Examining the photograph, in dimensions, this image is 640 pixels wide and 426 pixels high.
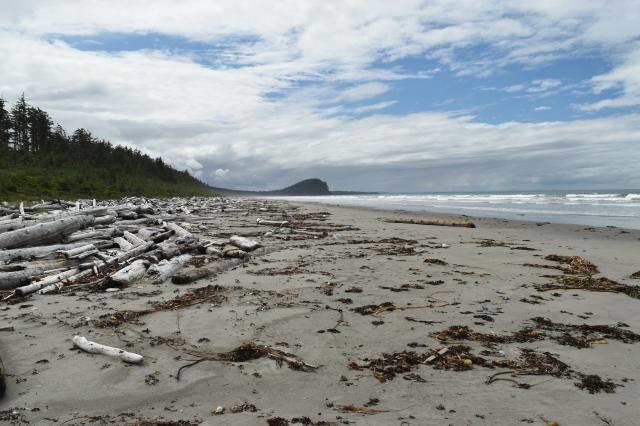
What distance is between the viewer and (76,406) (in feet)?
11.0

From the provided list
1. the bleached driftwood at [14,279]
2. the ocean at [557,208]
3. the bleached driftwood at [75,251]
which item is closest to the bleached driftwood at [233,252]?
the bleached driftwood at [75,251]

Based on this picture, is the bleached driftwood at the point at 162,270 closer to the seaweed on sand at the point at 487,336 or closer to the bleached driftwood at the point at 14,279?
the bleached driftwood at the point at 14,279

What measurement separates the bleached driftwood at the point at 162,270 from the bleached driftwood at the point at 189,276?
0.22 meters

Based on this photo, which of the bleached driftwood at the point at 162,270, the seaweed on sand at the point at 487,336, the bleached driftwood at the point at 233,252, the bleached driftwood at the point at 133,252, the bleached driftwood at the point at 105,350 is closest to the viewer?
the bleached driftwood at the point at 105,350

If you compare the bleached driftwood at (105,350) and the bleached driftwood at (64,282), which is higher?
the bleached driftwood at (64,282)

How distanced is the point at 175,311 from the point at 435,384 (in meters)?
3.82

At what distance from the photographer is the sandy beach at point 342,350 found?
3375mm

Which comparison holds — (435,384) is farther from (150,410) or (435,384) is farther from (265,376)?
(150,410)

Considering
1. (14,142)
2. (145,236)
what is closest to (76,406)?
(145,236)

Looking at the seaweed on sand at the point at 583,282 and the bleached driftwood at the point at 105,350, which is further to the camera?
the seaweed on sand at the point at 583,282

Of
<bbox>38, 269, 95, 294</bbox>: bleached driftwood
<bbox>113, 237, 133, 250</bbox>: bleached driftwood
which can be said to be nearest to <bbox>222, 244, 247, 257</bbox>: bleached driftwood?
<bbox>113, 237, 133, 250</bbox>: bleached driftwood

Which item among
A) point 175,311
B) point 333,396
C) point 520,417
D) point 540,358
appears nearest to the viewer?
point 520,417

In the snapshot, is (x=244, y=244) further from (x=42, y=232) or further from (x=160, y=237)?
(x=42, y=232)

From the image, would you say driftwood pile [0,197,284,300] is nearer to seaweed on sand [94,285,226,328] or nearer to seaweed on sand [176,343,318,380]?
seaweed on sand [94,285,226,328]
